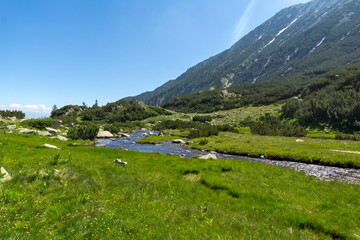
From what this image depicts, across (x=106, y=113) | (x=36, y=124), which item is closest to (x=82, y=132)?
(x=36, y=124)

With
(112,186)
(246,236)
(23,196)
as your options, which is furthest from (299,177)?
(23,196)

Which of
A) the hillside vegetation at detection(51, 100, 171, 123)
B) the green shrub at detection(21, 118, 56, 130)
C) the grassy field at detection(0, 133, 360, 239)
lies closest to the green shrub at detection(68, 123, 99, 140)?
the green shrub at detection(21, 118, 56, 130)

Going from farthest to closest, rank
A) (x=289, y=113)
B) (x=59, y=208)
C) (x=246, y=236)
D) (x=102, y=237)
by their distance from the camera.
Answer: (x=289, y=113)
(x=59, y=208)
(x=246, y=236)
(x=102, y=237)

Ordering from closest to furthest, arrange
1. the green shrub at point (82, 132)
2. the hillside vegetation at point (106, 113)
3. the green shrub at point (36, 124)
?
the green shrub at point (36, 124) → the green shrub at point (82, 132) → the hillside vegetation at point (106, 113)

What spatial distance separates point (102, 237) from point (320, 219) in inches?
363

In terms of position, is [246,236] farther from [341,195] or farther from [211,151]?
[211,151]

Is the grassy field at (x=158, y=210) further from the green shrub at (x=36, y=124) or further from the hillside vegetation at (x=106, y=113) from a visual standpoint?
the hillside vegetation at (x=106, y=113)

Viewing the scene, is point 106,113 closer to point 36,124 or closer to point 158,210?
point 36,124

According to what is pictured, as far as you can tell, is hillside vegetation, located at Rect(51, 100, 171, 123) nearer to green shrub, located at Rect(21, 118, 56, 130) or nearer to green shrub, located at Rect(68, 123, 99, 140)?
green shrub, located at Rect(21, 118, 56, 130)

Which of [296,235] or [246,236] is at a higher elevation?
[246,236]

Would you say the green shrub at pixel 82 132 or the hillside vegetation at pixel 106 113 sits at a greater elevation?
the hillside vegetation at pixel 106 113

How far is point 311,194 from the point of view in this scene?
1082 centimetres

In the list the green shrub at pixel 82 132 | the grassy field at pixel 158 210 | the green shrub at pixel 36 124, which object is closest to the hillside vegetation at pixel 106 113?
the green shrub at pixel 36 124

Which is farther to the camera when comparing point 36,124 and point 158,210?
point 36,124
